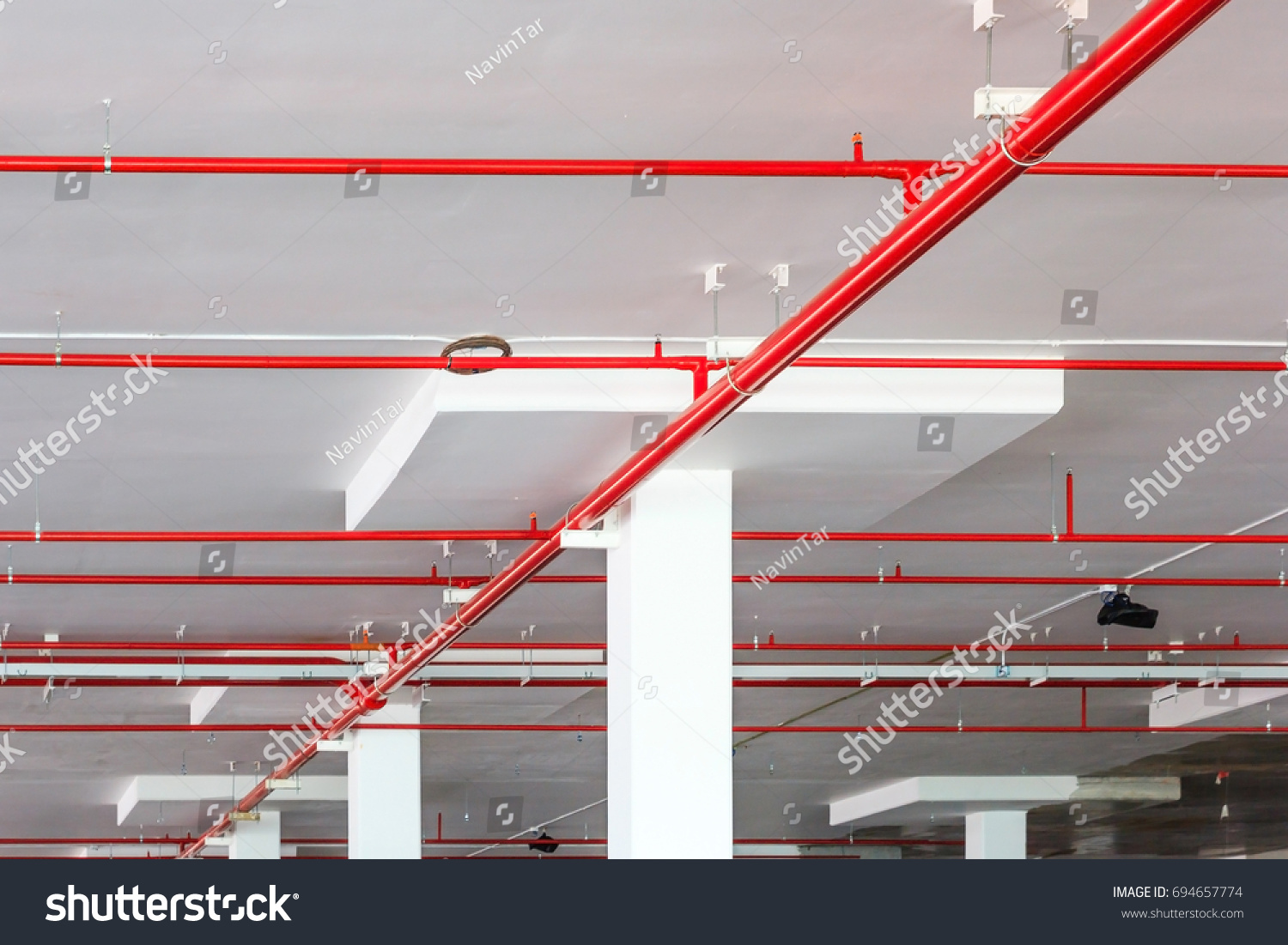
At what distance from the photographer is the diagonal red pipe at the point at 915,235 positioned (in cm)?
420

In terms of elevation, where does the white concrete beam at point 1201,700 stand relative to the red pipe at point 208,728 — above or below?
above

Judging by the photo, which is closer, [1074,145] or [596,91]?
[596,91]

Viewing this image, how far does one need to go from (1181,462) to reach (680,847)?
4494mm

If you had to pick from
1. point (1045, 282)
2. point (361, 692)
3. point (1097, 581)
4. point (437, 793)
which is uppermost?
point (1045, 282)

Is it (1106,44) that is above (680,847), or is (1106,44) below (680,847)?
→ above

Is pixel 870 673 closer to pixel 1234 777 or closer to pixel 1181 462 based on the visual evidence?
pixel 1181 462

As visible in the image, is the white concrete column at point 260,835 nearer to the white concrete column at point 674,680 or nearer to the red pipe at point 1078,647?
the red pipe at point 1078,647

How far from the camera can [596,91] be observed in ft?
19.2

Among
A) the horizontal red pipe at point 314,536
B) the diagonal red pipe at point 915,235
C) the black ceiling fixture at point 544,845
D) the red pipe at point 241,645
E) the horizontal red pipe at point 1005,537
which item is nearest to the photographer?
the diagonal red pipe at point 915,235

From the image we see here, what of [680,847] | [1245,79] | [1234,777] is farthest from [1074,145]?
[1234,777]

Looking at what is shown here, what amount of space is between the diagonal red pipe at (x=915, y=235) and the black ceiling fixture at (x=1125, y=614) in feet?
16.4

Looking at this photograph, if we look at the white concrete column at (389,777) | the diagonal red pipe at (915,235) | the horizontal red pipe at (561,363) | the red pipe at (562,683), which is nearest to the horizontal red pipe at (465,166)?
the diagonal red pipe at (915,235)

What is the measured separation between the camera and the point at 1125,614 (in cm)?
1236

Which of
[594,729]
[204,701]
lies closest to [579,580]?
[594,729]
